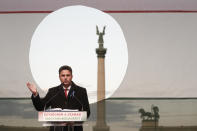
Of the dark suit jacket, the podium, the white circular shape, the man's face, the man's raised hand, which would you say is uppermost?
the white circular shape

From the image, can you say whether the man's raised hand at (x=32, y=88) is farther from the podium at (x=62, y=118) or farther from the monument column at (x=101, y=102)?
the monument column at (x=101, y=102)

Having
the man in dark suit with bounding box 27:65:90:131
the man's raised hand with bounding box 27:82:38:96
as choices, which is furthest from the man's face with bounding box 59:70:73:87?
the man's raised hand with bounding box 27:82:38:96

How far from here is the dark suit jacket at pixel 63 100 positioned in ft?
13.4

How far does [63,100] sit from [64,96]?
0.17 ft

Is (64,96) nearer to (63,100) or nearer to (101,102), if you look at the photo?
(63,100)

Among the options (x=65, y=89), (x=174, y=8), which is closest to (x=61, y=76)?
(x=65, y=89)

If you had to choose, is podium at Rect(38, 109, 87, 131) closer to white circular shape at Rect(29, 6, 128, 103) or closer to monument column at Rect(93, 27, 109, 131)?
monument column at Rect(93, 27, 109, 131)

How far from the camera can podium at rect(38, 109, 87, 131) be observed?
147 inches

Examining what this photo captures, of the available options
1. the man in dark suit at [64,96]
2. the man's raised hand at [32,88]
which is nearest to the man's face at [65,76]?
the man in dark suit at [64,96]

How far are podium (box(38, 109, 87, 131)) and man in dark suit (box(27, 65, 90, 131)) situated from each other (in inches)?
6.8

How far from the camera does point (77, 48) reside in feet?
14.1

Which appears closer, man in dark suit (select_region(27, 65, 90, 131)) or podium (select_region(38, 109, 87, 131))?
podium (select_region(38, 109, 87, 131))

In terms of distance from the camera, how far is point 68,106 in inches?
160

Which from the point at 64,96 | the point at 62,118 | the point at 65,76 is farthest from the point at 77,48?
the point at 62,118
